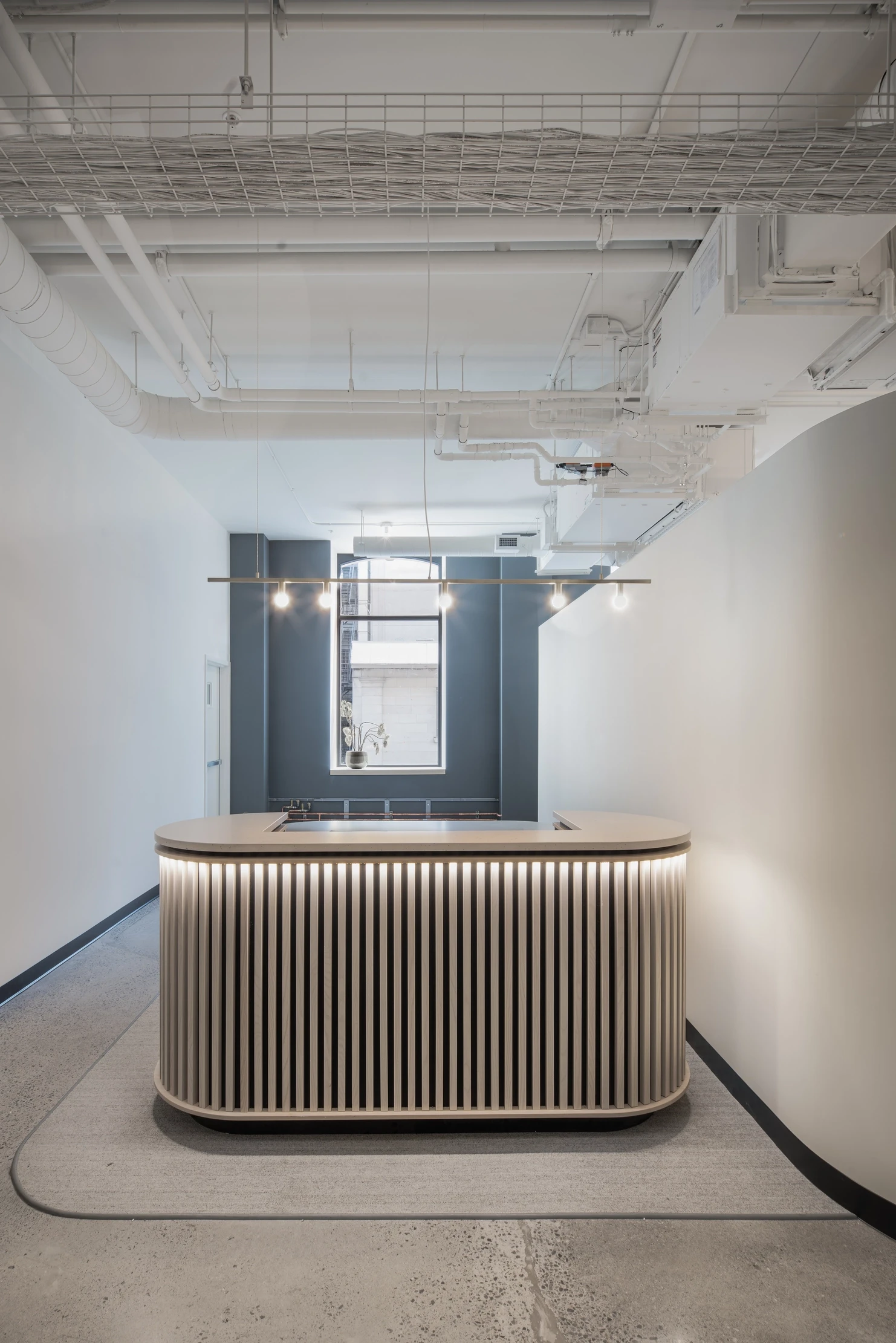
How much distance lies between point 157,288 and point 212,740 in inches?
230

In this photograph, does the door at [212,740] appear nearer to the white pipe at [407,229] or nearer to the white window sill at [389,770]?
the white window sill at [389,770]

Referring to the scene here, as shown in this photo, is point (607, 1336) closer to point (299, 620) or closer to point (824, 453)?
point (824, 453)

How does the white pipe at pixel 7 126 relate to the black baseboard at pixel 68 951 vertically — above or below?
above

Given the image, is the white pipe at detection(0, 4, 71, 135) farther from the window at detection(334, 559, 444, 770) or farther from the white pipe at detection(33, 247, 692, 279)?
the window at detection(334, 559, 444, 770)

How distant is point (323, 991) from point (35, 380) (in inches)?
148

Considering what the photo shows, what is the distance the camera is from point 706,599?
3.60 meters

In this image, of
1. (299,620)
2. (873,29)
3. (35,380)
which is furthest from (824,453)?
(299,620)

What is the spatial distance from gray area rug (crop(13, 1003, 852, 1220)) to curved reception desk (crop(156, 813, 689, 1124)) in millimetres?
109

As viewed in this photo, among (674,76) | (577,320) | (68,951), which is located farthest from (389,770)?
(674,76)

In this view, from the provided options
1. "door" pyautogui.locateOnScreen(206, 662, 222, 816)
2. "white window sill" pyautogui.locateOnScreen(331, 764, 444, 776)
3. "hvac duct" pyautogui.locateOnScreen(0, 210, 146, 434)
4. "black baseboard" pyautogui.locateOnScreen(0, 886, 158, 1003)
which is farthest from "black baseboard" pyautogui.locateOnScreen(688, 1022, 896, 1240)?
"white window sill" pyautogui.locateOnScreen(331, 764, 444, 776)

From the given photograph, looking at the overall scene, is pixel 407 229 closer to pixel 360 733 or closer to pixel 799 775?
pixel 799 775

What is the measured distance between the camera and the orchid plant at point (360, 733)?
9.73 metres

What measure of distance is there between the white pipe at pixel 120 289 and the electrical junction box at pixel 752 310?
2264 millimetres

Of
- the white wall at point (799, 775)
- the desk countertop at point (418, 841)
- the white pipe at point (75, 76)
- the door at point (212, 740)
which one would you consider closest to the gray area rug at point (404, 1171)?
the white wall at point (799, 775)
